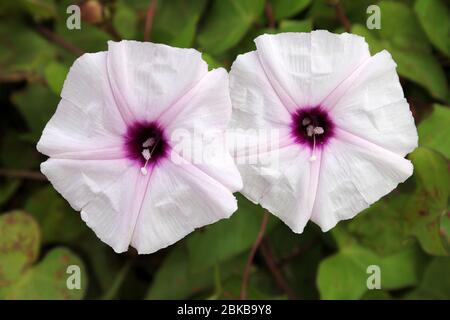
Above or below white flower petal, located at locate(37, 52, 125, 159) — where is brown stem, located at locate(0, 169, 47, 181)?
above

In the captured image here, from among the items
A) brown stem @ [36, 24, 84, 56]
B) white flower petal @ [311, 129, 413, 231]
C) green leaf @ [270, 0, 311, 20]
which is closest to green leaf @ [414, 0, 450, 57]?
green leaf @ [270, 0, 311, 20]

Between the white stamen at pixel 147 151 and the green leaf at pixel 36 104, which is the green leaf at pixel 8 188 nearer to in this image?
the green leaf at pixel 36 104

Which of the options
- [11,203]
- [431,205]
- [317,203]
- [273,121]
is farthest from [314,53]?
[11,203]

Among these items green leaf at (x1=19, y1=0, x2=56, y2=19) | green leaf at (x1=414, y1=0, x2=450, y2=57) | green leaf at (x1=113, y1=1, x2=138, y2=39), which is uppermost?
green leaf at (x1=19, y1=0, x2=56, y2=19)

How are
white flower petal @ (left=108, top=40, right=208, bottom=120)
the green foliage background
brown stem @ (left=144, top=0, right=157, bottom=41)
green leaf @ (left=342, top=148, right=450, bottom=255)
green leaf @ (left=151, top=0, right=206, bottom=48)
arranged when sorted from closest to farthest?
1. white flower petal @ (left=108, top=40, right=208, bottom=120)
2. green leaf @ (left=342, top=148, right=450, bottom=255)
3. the green foliage background
4. brown stem @ (left=144, top=0, right=157, bottom=41)
5. green leaf @ (left=151, top=0, right=206, bottom=48)

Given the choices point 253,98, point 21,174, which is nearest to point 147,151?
point 253,98

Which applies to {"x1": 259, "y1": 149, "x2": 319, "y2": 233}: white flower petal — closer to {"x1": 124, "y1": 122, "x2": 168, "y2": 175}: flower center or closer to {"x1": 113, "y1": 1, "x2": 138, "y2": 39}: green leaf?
{"x1": 124, "y1": 122, "x2": 168, "y2": 175}: flower center

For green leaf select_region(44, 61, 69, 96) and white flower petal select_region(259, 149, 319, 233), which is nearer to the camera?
white flower petal select_region(259, 149, 319, 233)
